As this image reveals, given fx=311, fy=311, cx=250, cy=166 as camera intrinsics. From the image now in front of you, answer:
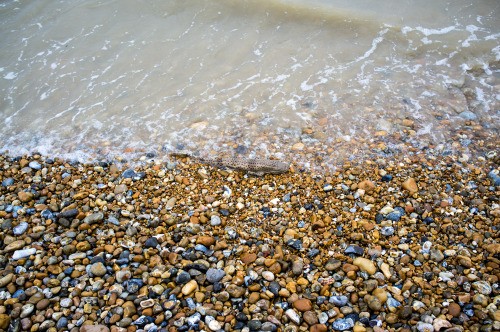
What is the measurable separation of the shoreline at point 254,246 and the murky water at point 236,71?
101 centimetres

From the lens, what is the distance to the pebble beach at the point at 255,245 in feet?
11.4

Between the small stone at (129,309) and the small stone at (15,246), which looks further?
the small stone at (15,246)

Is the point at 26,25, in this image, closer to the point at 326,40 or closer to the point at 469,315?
the point at 326,40

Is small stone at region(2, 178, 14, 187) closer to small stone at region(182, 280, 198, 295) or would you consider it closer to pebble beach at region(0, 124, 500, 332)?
pebble beach at region(0, 124, 500, 332)

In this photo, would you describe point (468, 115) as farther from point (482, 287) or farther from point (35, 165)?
point (35, 165)

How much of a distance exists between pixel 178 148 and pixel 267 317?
371cm

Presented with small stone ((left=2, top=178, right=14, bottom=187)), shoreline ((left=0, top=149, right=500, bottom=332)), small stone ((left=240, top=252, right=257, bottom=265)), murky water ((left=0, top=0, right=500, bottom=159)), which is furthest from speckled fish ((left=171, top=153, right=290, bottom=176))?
small stone ((left=2, top=178, right=14, bottom=187))

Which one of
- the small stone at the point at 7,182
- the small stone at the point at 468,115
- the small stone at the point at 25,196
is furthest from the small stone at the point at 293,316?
the small stone at the point at 468,115

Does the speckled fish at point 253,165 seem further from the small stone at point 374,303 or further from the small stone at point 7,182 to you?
the small stone at point 7,182

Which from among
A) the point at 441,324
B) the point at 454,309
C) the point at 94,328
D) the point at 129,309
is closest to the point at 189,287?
the point at 129,309

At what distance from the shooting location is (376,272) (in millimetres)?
3844

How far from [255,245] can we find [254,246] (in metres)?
0.03

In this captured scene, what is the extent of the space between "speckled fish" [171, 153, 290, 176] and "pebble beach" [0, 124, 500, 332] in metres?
0.15

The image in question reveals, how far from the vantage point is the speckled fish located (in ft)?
17.5
